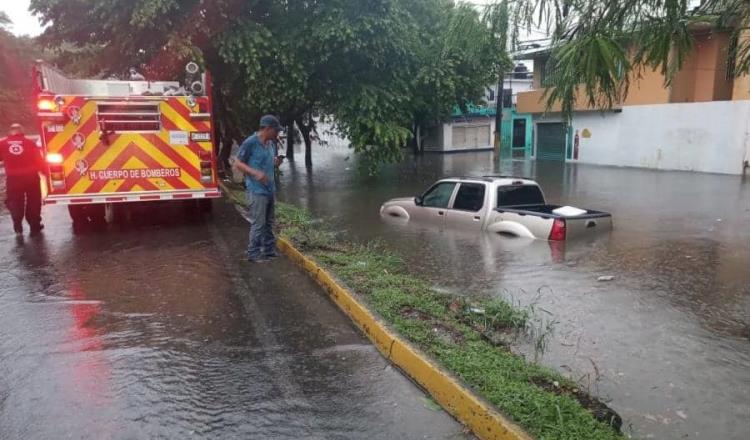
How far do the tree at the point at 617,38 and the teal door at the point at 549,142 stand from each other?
2688 cm

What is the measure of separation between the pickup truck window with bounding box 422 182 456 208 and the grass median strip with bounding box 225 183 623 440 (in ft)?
10.1

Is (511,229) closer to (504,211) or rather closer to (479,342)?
(504,211)

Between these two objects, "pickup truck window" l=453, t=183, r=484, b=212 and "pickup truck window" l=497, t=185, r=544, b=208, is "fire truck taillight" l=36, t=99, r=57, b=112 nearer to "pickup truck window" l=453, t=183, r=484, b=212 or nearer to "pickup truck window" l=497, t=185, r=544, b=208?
"pickup truck window" l=453, t=183, r=484, b=212

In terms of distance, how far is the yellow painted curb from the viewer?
3229mm

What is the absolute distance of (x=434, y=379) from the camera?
12.6 ft

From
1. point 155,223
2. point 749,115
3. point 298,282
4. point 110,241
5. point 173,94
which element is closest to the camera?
point 298,282

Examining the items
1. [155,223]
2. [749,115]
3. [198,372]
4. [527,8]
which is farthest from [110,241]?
[749,115]

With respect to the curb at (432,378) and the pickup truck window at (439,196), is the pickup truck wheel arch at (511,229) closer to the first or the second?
the pickup truck window at (439,196)

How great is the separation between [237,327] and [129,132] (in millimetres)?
5226

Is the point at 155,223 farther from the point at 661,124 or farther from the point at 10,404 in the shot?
the point at 661,124

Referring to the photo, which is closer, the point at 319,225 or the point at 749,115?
the point at 319,225

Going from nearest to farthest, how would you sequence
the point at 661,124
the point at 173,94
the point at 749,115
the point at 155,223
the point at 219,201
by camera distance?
the point at 173,94 < the point at 155,223 < the point at 219,201 < the point at 749,115 < the point at 661,124

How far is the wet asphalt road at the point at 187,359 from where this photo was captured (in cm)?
347

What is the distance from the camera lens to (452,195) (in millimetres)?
10344
